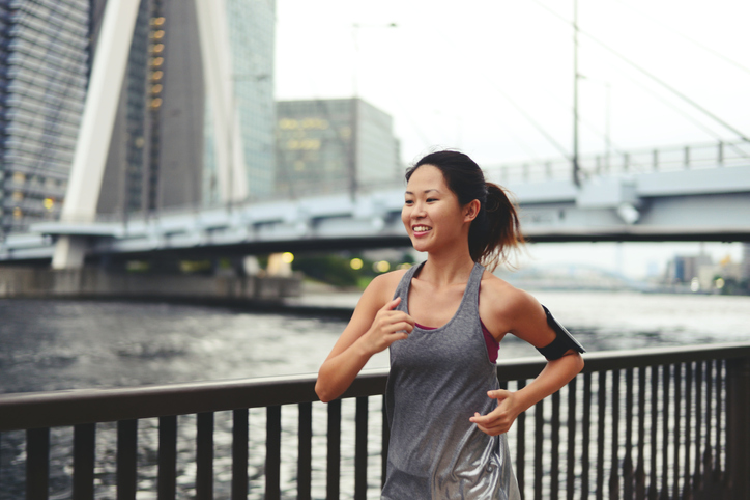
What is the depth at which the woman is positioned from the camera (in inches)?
67.9

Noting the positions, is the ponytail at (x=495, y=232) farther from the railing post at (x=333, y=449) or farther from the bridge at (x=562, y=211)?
the bridge at (x=562, y=211)

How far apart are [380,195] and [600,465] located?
93.9 feet

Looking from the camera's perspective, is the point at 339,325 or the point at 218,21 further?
the point at 218,21

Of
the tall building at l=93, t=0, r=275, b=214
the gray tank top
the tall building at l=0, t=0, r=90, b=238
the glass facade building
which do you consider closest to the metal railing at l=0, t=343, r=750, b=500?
the gray tank top

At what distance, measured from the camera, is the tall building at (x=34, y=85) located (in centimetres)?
4975

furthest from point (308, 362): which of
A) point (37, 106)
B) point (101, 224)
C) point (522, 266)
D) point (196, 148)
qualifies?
point (196, 148)

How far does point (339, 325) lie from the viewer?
3416 cm

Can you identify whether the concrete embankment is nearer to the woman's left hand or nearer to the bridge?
the bridge

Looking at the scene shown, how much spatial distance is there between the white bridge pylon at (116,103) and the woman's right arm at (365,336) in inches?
1747

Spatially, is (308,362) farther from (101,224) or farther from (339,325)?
(101,224)

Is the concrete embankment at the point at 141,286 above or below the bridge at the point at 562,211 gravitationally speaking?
below

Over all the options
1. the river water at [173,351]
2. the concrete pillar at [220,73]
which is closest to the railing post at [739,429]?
the river water at [173,351]

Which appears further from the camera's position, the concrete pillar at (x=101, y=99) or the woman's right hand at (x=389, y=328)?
the concrete pillar at (x=101, y=99)

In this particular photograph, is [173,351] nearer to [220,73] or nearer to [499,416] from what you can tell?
[499,416]
